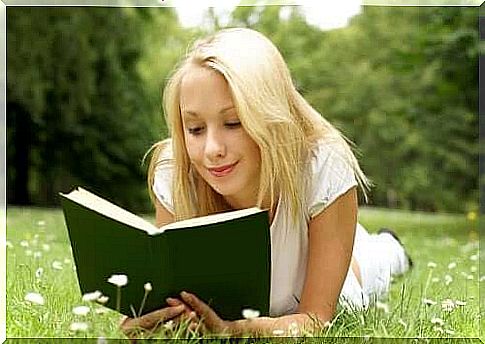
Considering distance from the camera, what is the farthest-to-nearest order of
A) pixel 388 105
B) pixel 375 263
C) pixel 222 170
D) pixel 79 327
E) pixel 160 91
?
1. pixel 388 105
2. pixel 160 91
3. pixel 375 263
4. pixel 222 170
5. pixel 79 327

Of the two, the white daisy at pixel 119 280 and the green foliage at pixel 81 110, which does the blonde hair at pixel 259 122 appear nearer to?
the white daisy at pixel 119 280

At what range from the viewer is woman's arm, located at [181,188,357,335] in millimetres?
977

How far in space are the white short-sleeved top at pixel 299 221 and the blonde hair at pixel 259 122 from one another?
1cm

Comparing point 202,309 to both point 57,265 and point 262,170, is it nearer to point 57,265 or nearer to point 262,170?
A: point 262,170

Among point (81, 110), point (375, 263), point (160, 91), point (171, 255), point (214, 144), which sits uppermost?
point (160, 91)

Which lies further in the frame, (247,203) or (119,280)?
(247,203)

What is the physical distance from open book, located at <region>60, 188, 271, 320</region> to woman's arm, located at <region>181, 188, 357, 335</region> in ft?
0.23

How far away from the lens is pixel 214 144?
0.95 metres

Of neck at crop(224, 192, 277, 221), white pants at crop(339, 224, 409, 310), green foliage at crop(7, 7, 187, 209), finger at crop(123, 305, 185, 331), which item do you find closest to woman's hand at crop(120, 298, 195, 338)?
finger at crop(123, 305, 185, 331)

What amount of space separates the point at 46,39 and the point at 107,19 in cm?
60

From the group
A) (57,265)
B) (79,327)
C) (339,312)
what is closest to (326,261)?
(339,312)

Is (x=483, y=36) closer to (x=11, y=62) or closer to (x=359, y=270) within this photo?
(x=359, y=270)

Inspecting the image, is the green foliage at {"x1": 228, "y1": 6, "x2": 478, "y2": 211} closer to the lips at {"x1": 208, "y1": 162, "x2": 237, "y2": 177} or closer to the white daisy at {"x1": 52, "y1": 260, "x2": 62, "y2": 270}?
the white daisy at {"x1": 52, "y1": 260, "x2": 62, "y2": 270}

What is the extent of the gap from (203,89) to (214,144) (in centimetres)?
6
